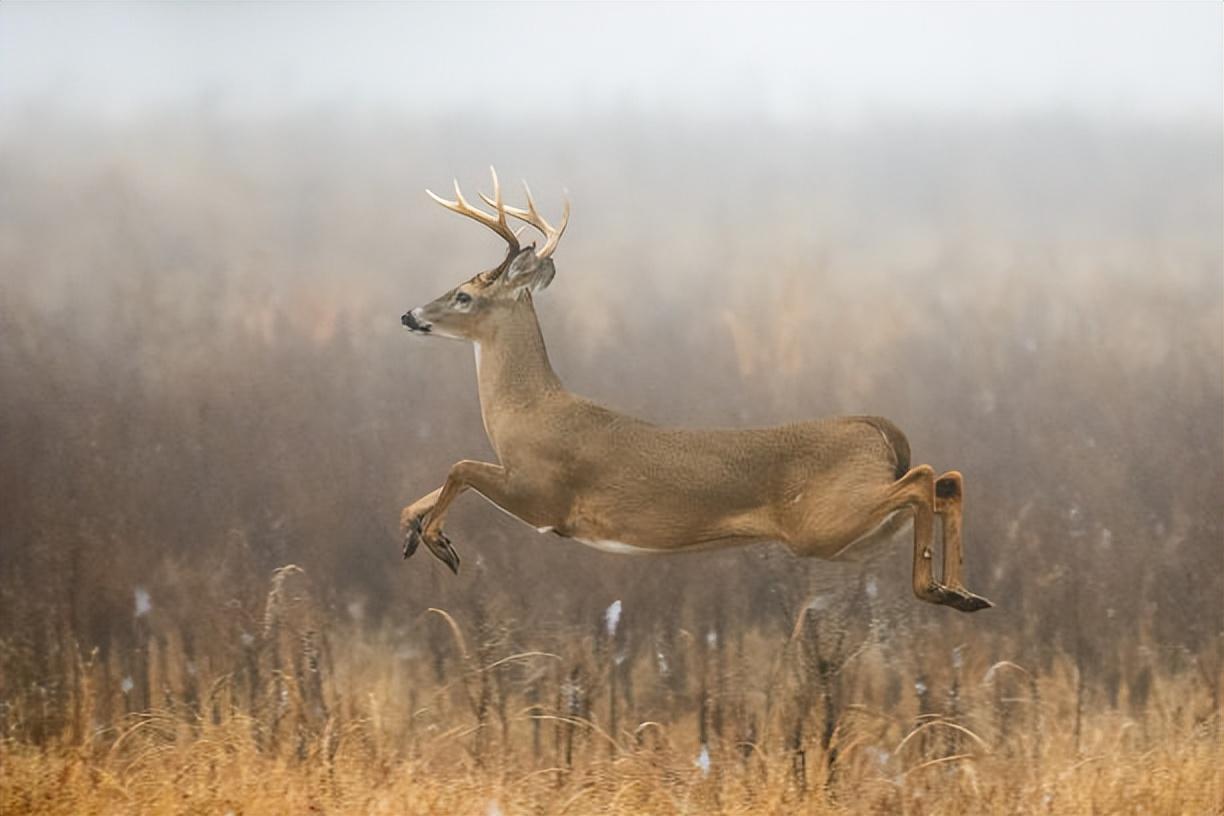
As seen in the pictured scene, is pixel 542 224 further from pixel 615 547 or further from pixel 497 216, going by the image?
pixel 615 547

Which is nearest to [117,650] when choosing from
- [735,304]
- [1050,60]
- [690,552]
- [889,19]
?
[690,552]

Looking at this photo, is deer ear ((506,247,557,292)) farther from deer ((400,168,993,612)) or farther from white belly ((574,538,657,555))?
white belly ((574,538,657,555))

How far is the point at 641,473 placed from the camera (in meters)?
3.51

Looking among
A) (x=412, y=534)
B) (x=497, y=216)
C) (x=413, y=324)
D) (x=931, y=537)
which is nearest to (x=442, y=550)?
(x=412, y=534)

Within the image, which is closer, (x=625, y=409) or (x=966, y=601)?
(x=966, y=601)

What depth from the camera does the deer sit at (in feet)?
11.3

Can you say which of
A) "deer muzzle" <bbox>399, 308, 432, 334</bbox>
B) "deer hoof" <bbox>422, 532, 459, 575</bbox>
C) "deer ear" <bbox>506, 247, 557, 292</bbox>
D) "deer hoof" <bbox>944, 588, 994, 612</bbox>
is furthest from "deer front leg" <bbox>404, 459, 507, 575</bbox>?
"deer hoof" <bbox>944, 588, 994, 612</bbox>

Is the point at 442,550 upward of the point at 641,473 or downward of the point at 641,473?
downward

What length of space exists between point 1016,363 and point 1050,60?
76 cm

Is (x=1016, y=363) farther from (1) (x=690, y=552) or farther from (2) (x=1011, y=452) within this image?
(1) (x=690, y=552)

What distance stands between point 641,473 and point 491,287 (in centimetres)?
58

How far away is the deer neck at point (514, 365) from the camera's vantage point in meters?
3.56

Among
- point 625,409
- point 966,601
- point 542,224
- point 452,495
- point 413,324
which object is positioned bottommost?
point 966,601

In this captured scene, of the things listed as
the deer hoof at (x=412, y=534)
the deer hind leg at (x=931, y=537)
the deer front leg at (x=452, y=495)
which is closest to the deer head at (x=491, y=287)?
the deer front leg at (x=452, y=495)
